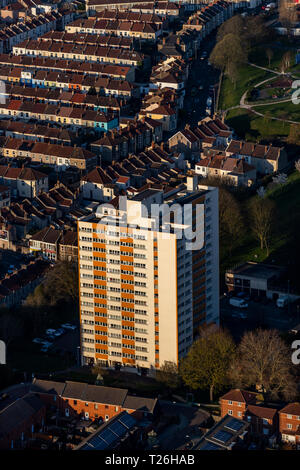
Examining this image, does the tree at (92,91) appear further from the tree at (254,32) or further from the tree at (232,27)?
the tree at (254,32)

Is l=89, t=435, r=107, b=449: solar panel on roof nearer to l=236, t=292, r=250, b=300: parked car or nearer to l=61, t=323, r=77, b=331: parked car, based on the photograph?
l=61, t=323, r=77, b=331: parked car

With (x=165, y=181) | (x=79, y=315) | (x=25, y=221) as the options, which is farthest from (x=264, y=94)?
(x=79, y=315)

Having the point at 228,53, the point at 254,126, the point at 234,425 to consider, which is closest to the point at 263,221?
the point at 234,425

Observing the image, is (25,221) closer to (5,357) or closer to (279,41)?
(5,357)

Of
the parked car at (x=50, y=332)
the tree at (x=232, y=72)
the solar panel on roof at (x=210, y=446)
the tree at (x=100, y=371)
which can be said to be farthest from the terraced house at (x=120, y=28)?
the solar panel on roof at (x=210, y=446)

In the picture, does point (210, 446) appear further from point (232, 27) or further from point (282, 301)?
point (232, 27)
